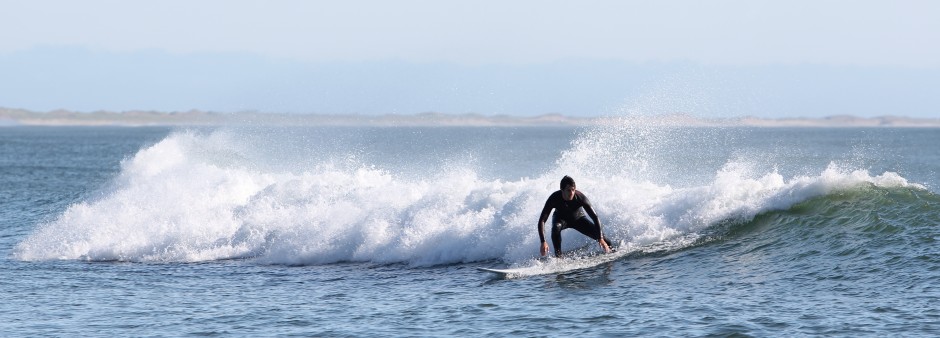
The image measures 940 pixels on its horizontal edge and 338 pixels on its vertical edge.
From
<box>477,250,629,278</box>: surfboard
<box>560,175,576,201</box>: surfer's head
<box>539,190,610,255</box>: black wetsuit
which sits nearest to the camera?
<box>477,250,629,278</box>: surfboard

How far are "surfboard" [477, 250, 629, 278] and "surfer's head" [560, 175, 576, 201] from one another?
1.08 metres

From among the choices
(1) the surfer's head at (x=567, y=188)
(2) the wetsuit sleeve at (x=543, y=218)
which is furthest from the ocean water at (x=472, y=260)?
(1) the surfer's head at (x=567, y=188)

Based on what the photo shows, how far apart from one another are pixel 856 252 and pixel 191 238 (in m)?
14.6

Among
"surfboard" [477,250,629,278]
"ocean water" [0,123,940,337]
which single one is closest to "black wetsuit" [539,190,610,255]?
"surfboard" [477,250,629,278]

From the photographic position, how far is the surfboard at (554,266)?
55.5 feet

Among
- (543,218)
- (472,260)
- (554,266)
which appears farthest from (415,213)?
(554,266)

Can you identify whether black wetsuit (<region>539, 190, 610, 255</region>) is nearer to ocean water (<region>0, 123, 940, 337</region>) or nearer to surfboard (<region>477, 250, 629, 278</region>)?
surfboard (<region>477, 250, 629, 278</region>)

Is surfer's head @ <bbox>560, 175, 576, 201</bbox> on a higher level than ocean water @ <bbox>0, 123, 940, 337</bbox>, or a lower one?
higher

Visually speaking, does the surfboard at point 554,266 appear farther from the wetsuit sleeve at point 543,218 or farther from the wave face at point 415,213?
the wave face at point 415,213

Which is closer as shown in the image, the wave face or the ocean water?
the ocean water

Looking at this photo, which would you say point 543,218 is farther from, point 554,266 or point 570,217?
point 554,266

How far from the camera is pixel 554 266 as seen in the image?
56.4 feet

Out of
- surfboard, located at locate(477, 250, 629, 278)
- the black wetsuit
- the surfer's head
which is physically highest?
the surfer's head

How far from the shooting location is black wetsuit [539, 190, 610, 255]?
1742 centimetres
